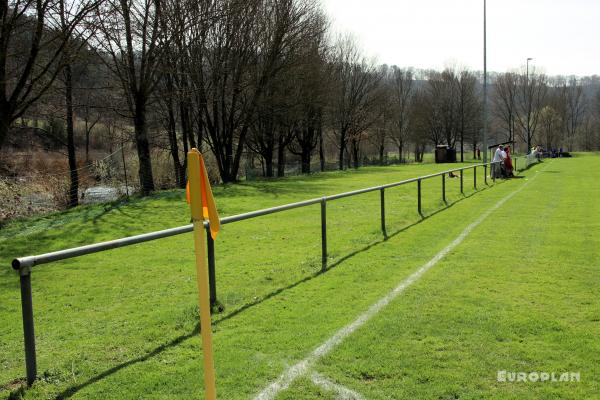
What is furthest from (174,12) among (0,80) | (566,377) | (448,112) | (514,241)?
(448,112)

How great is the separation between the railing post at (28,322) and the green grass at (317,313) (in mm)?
153

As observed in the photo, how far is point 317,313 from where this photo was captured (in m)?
5.56

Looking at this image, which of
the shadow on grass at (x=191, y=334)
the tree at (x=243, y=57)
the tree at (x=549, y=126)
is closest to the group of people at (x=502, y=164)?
the tree at (x=243, y=57)

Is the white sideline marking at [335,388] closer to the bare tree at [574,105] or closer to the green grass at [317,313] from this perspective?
the green grass at [317,313]

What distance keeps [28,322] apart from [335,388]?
2379 mm

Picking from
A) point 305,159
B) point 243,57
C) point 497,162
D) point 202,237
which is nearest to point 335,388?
point 202,237

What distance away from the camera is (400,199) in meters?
18.0

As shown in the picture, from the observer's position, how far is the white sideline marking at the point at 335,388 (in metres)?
3.63

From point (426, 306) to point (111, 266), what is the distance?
218 inches

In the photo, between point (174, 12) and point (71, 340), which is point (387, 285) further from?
point (174, 12)

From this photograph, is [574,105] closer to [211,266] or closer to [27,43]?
[27,43]

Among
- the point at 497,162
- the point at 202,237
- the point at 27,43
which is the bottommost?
the point at 497,162

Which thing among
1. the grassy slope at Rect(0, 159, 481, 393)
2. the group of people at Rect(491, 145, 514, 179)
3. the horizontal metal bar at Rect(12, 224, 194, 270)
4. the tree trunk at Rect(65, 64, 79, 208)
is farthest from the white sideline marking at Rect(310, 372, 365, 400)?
the group of people at Rect(491, 145, 514, 179)

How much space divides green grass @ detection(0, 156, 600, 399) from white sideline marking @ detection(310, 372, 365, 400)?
0.26ft
